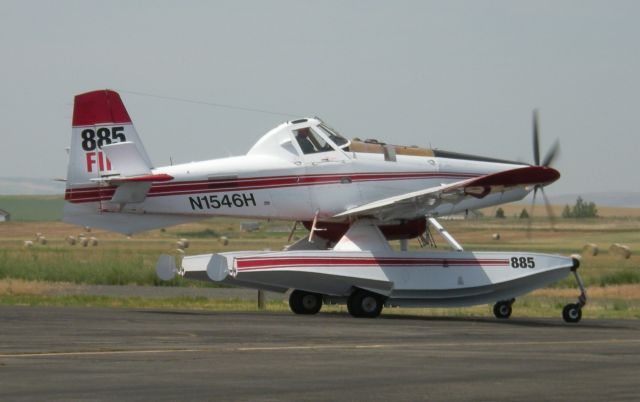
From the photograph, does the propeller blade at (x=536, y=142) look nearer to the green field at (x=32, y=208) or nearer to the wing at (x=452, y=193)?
the wing at (x=452, y=193)

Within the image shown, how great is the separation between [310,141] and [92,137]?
13.5ft

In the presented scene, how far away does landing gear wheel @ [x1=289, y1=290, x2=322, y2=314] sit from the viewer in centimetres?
2470

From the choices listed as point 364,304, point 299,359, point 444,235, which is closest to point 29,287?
point 364,304

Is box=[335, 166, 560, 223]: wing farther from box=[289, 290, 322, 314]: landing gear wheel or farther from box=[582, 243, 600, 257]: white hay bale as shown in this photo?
box=[582, 243, 600, 257]: white hay bale

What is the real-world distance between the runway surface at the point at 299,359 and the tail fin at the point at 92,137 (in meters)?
3.09

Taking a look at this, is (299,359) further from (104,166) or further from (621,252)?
(621,252)

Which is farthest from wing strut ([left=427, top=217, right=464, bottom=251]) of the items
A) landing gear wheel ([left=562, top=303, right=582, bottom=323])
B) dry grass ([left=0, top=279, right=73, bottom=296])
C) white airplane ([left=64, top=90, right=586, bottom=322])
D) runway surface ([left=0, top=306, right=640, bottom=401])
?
dry grass ([left=0, top=279, right=73, bottom=296])

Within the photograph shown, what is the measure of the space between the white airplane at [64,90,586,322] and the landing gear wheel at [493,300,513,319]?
0.08 feet

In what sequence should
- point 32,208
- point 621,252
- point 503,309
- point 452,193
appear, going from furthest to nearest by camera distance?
point 32,208 < point 621,252 < point 503,309 < point 452,193

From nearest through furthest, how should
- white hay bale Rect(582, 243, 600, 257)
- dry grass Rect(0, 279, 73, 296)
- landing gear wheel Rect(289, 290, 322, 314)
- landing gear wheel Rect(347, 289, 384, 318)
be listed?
1. landing gear wheel Rect(347, 289, 384, 318)
2. landing gear wheel Rect(289, 290, 322, 314)
3. dry grass Rect(0, 279, 73, 296)
4. white hay bale Rect(582, 243, 600, 257)

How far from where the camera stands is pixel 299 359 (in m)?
14.8

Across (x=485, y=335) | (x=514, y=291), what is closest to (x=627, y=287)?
(x=514, y=291)

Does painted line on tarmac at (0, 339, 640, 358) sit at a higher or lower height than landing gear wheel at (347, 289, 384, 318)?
lower

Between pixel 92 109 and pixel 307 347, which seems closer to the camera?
pixel 307 347
